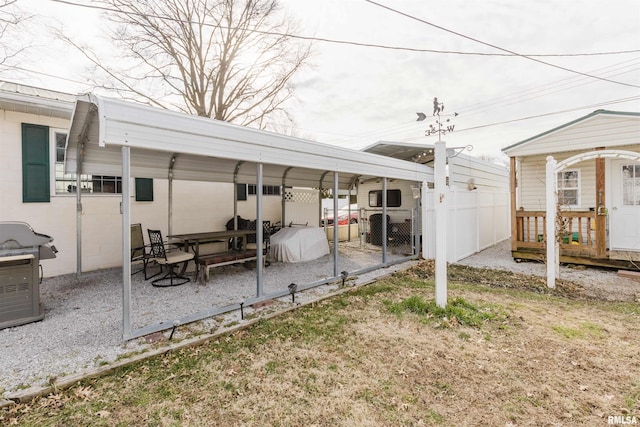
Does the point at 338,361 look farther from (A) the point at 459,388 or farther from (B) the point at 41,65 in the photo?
(B) the point at 41,65

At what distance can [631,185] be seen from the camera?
734cm

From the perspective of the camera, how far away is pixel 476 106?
57.6ft

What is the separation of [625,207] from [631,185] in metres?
0.57

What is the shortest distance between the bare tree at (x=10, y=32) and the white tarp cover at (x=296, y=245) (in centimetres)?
834

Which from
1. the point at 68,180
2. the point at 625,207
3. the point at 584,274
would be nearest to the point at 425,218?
the point at 584,274

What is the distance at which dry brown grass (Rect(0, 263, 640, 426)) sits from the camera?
2242 millimetres

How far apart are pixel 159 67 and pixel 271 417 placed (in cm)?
1419

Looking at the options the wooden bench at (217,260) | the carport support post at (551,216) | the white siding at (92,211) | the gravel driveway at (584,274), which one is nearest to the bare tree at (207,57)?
the white siding at (92,211)

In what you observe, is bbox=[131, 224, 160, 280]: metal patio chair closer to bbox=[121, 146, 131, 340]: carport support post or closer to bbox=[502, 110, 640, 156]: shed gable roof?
bbox=[121, 146, 131, 340]: carport support post

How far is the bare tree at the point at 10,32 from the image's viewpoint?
275 inches

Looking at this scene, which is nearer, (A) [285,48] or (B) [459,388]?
Result: (B) [459,388]

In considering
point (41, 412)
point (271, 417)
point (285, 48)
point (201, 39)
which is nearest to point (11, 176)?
point (41, 412)

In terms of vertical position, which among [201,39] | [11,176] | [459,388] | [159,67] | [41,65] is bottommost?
[459,388]

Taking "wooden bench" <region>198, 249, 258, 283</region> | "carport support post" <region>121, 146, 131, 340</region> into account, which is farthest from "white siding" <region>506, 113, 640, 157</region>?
"carport support post" <region>121, 146, 131, 340</region>
